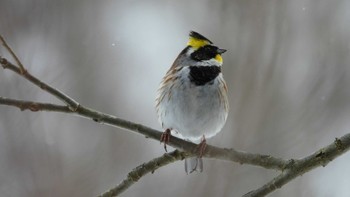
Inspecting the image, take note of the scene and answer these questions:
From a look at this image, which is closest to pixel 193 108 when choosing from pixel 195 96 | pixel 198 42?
pixel 195 96

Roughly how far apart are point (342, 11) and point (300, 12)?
22.0 inches

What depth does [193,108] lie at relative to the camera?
3908mm

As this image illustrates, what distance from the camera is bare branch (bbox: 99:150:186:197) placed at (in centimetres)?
289

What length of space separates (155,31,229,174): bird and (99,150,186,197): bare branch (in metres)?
0.63

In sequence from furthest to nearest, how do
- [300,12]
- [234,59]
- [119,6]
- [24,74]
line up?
[119,6] < [300,12] < [234,59] < [24,74]

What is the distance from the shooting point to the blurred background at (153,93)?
572 centimetres

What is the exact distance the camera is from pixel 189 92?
3887 mm

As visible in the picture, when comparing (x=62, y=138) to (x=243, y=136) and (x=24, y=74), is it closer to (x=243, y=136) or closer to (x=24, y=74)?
(x=243, y=136)

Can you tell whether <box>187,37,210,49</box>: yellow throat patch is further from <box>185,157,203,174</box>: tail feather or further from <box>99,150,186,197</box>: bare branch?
<box>99,150,186,197</box>: bare branch

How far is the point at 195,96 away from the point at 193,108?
3.3 inches

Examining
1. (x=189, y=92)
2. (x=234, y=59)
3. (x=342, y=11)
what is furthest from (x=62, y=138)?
(x=342, y=11)

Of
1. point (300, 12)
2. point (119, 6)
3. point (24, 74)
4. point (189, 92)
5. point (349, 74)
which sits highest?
point (119, 6)

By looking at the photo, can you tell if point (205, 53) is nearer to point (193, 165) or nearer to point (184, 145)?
point (193, 165)

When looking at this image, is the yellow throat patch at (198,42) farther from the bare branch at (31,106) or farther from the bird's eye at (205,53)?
the bare branch at (31,106)
